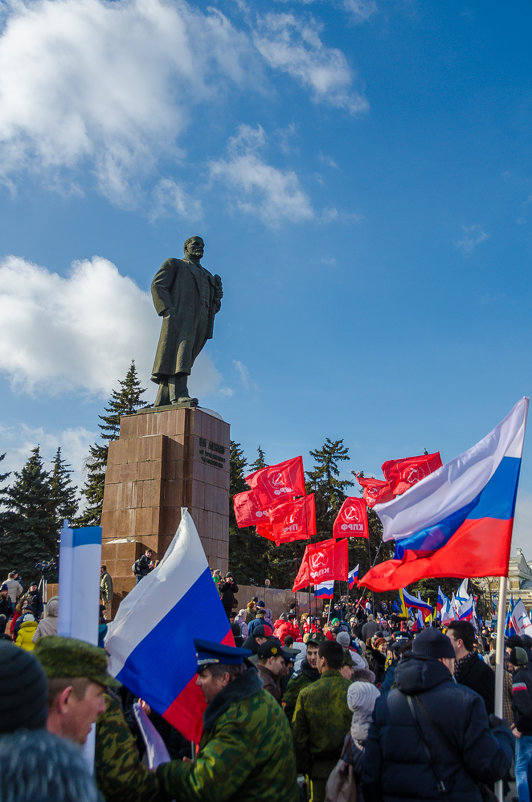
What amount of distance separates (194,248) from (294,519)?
7.72 metres

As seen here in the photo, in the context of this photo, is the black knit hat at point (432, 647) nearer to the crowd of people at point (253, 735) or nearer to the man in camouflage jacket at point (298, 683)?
the crowd of people at point (253, 735)

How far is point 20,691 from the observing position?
168 cm

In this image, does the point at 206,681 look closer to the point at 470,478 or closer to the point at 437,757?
the point at 437,757

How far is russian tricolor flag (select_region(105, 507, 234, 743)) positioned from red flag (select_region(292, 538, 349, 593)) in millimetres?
14455

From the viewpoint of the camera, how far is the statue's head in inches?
734

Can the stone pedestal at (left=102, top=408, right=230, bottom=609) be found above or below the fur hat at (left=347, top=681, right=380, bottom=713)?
above

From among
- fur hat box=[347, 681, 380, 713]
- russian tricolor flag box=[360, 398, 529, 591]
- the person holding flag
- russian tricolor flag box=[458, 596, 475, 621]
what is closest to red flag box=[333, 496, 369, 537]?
russian tricolor flag box=[458, 596, 475, 621]

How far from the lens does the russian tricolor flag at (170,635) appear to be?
3785mm

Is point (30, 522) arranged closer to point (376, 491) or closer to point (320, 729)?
point (376, 491)

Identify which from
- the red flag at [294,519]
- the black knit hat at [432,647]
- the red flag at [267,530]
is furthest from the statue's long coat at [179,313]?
the black knit hat at [432,647]

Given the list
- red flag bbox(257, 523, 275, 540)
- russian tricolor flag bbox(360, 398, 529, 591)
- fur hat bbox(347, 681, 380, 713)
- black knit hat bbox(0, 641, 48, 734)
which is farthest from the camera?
red flag bbox(257, 523, 275, 540)

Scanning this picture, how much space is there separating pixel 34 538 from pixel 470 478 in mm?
37862

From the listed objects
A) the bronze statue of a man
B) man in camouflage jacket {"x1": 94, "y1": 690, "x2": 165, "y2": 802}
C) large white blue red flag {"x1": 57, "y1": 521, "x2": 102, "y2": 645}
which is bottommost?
man in camouflage jacket {"x1": 94, "y1": 690, "x2": 165, "y2": 802}

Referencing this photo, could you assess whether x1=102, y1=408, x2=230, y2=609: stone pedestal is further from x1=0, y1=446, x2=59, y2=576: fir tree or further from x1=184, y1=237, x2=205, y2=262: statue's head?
x1=0, y1=446, x2=59, y2=576: fir tree
